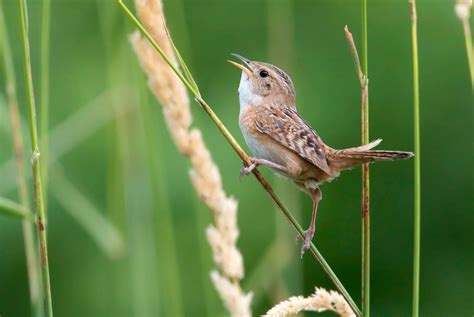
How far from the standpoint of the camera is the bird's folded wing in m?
2.59

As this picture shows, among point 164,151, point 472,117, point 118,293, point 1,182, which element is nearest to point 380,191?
point 472,117

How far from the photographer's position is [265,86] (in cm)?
309

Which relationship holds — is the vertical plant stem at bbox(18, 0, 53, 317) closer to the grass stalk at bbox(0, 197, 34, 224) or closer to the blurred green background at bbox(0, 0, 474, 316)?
the grass stalk at bbox(0, 197, 34, 224)

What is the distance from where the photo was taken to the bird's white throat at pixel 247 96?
3.03 metres

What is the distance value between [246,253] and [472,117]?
1446 mm

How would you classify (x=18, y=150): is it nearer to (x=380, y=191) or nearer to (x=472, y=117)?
(x=380, y=191)

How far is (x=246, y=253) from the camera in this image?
171 inches

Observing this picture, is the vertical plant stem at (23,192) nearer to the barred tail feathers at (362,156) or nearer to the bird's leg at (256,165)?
the bird's leg at (256,165)

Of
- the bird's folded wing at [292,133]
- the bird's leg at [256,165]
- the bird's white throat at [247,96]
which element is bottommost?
the bird's leg at [256,165]

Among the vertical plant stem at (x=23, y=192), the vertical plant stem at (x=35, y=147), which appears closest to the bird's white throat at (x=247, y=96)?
the vertical plant stem at (x=23, y=192)

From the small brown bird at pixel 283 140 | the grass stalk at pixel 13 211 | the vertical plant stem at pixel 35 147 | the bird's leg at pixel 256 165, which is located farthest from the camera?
the small brown bird at pixel 283 140

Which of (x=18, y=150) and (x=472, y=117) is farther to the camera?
(x=472, y=117)

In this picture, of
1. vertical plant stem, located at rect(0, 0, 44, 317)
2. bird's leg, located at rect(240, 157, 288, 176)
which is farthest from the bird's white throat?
vertical plant stem, located at rect(0, 0, 44, 317)

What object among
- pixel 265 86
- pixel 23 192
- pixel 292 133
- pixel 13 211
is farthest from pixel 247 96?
pixel 13 211
